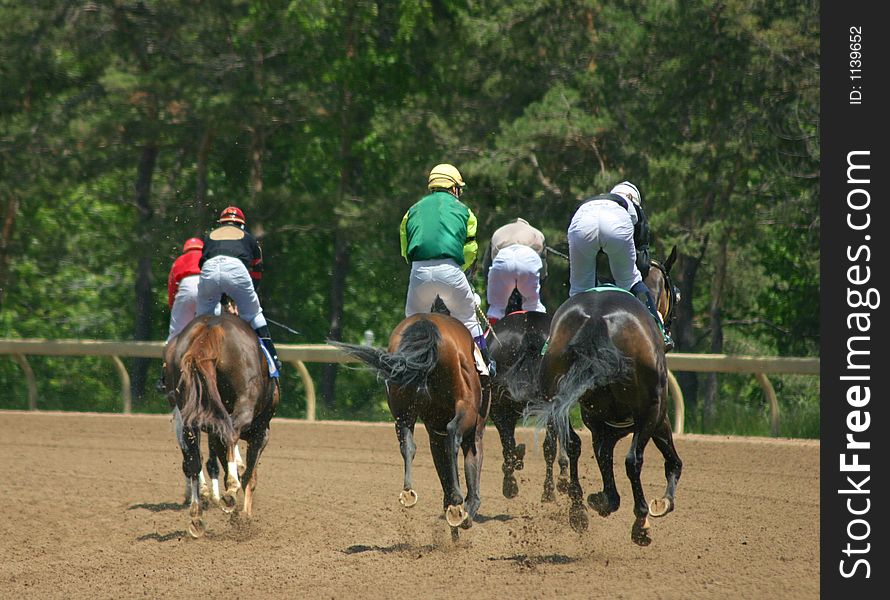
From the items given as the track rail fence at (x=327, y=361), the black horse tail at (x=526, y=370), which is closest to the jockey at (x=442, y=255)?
the black horse tail at (x=526, y=370)

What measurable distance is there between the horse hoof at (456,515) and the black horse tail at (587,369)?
0.84 metres

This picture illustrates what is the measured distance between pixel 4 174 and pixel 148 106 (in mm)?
3497

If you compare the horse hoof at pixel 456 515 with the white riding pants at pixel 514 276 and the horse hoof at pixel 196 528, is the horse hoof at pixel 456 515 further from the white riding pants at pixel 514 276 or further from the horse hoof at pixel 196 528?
the white riding pants at pixel 514 276

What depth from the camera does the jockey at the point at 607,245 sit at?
9703 mm

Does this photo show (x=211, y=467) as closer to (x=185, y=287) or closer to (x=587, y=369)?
(x=185, y=287)

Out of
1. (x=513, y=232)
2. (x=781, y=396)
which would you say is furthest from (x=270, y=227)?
(x=513, y=232)

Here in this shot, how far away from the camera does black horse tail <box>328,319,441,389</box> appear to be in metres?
9.34

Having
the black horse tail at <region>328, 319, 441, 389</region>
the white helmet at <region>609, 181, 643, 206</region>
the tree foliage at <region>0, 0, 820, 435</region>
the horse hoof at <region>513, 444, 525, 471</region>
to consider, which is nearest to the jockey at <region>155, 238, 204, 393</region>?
the horse hoof at <region>513, 444, 525, 471</region>

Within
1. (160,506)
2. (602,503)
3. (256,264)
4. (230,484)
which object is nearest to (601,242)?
(602,503)

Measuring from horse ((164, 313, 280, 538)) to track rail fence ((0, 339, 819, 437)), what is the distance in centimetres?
686

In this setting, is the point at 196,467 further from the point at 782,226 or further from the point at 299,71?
the point at 299,71

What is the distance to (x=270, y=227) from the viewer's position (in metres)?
30.7

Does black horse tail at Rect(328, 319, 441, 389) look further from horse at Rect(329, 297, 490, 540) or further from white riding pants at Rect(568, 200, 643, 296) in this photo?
white riding pants at Rect(568, 200, 643, 296)

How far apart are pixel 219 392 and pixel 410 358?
2.07 m
